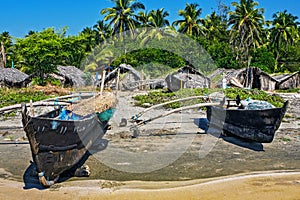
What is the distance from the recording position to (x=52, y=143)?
6109 millimetres

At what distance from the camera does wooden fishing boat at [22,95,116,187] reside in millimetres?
5750

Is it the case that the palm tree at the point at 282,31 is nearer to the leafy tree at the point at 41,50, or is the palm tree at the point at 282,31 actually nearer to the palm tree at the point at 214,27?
the palm tree at the point at 214,27

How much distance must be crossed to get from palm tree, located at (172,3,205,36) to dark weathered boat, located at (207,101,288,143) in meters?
31.3

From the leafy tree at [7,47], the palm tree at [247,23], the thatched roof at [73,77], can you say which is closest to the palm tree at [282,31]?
the palm tree at [247,23]

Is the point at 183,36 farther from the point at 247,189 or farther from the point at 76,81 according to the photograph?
the point at 247,189

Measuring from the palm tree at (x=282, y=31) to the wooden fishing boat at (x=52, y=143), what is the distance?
127ft

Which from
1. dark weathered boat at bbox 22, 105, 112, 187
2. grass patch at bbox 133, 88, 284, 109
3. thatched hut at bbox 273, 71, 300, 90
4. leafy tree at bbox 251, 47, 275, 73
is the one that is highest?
leafy tree at bbox 251, 47, 275, 73

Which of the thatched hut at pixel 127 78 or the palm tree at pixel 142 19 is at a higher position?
the palm tree at pixel 142 19

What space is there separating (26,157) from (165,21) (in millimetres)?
35628

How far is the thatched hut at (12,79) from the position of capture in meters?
27.9

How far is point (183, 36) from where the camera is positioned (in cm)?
3784

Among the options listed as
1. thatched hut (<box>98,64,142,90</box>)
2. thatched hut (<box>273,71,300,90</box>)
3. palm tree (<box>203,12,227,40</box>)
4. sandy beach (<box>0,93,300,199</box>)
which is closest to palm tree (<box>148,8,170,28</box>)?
palm tree (<box>203,12,227,40</box>)

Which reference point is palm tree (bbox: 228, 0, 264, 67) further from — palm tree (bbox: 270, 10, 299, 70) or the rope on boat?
the rope on boat

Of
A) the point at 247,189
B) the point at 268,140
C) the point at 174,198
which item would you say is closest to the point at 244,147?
the point at 268,140
